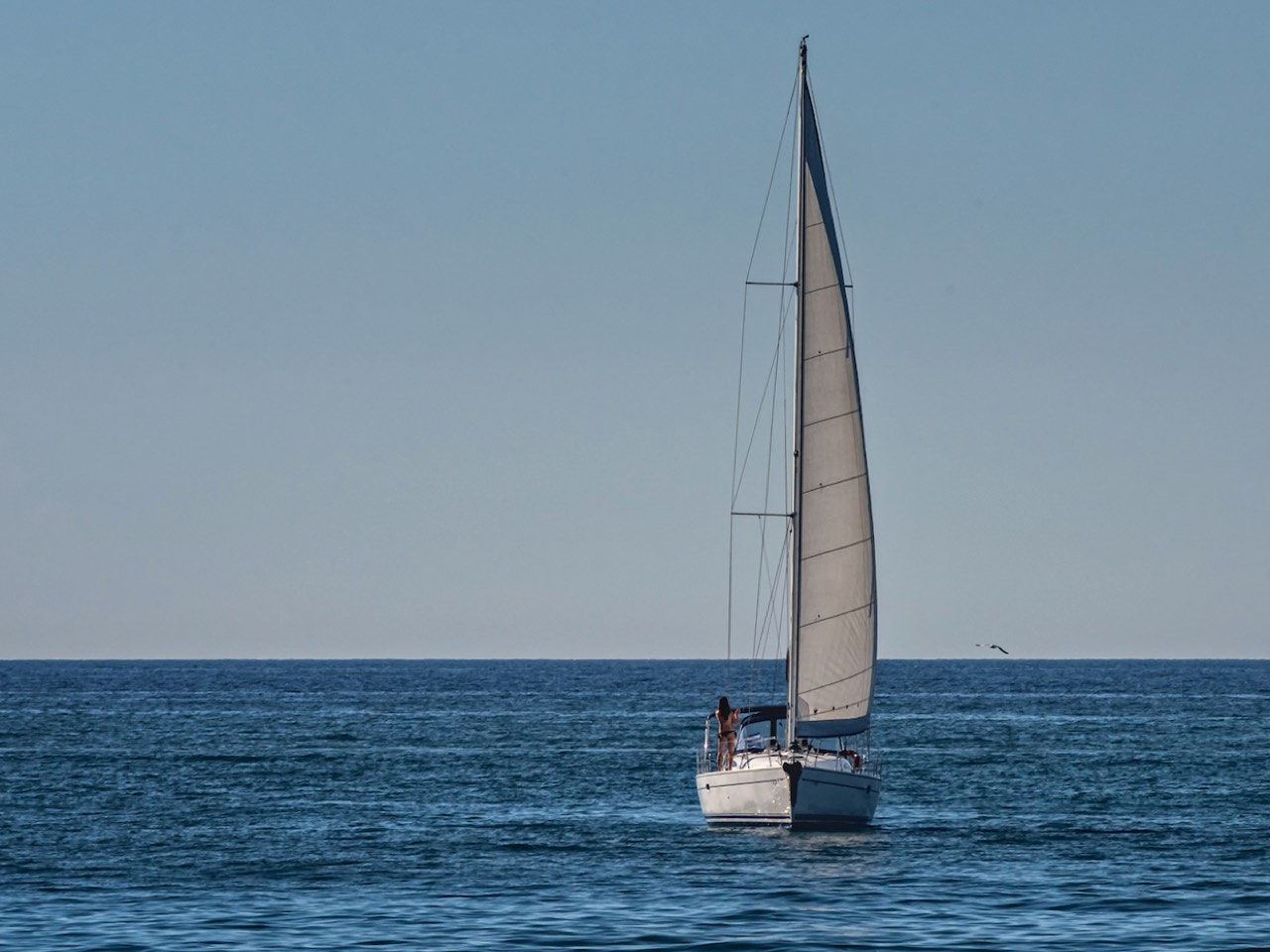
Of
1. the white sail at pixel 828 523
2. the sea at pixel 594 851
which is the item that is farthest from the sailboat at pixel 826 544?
the sea at pixel 594 851

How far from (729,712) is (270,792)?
20.3 metres

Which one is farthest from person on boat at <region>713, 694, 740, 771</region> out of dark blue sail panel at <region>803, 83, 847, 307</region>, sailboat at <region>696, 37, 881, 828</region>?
dark blue sail panel at <region>803, 83, 847, 307</region>

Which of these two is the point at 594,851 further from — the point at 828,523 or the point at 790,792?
the point at 828,523

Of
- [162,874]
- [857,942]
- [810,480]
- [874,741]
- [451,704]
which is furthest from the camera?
[451,704]

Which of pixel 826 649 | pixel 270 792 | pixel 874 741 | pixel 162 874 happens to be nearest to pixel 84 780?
pixel 270 792

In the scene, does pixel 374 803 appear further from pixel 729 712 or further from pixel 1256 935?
pixel 1256 935

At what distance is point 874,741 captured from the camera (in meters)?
89.9

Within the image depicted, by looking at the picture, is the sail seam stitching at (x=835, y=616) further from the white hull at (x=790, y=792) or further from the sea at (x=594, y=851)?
the sea at (x=594, y=851)

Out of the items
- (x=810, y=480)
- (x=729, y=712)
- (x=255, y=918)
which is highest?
(x=810, y=480)

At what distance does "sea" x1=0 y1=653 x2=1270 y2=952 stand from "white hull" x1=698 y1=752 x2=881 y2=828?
0.63m

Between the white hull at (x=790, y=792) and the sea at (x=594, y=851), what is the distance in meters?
0.63

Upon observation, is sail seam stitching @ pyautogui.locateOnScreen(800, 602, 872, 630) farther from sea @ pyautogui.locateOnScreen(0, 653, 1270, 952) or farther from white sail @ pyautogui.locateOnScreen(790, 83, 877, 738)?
sea @ pyautogui.locateOnScreen(0, 653, 1270, 952)

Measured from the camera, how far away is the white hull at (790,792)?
1752 inches

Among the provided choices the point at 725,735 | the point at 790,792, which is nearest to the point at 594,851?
the point at 790,792
